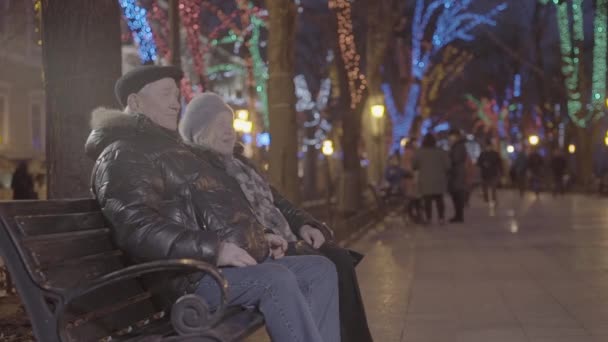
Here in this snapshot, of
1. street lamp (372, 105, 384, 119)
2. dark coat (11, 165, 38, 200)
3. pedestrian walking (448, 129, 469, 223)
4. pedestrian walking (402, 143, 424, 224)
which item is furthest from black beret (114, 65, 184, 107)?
street lamp (372, 105, 384, 119)

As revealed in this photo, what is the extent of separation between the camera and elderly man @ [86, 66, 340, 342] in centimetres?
471

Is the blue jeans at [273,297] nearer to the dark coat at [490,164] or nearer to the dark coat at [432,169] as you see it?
the dark coat at [432,169]

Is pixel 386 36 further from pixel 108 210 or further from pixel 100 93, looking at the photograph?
pixel 108 210

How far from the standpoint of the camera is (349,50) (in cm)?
2686

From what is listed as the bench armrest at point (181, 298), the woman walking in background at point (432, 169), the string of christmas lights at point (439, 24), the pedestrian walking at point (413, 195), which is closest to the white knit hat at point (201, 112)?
the bench armrest at point (181, 298)

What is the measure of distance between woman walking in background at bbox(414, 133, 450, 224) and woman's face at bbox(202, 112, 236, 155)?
14504 millimetres

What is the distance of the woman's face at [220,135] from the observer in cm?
593

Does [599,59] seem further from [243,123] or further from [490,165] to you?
[243,123]

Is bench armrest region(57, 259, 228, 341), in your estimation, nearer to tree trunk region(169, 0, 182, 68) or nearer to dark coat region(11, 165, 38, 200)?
tree trunk region(169, 0, 182, 68)

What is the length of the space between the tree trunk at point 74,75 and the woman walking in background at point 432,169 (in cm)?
1386

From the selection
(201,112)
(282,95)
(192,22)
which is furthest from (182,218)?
(192,22)

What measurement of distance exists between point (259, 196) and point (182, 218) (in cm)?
114

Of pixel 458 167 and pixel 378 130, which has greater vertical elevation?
pixel 378 130

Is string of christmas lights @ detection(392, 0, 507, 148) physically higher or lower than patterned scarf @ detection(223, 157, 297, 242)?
higher
